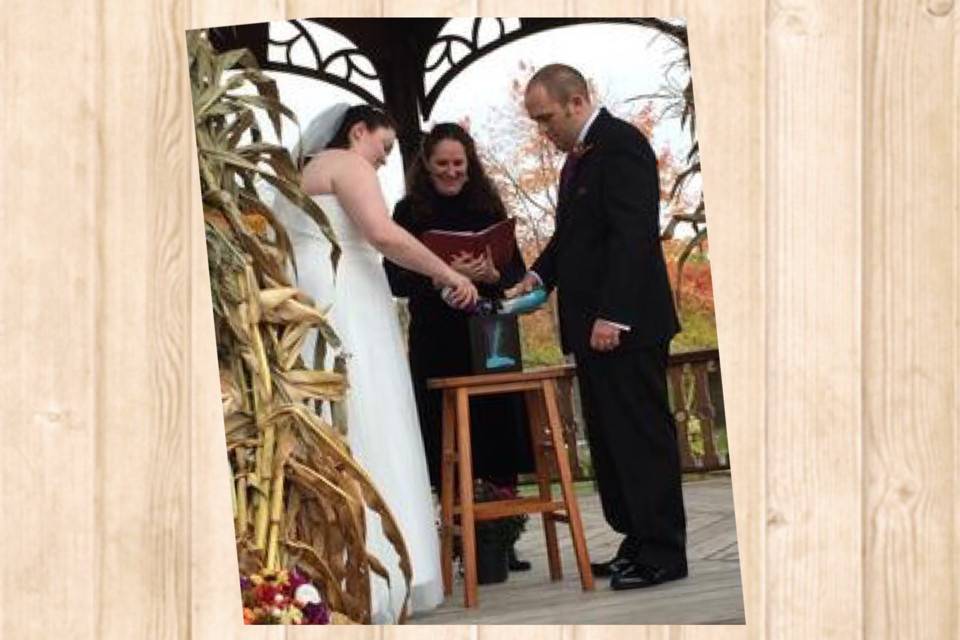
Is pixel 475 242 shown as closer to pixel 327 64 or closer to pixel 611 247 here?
pixel 611 247

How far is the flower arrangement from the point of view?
2.23 m

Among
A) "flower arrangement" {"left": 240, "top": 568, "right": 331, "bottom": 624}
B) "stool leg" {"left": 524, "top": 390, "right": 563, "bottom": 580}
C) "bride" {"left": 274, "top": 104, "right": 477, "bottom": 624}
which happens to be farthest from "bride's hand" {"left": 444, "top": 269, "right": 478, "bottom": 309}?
"flower arrangement" {"left": 240, "top": 568, "right": 331, "bottom": 624}

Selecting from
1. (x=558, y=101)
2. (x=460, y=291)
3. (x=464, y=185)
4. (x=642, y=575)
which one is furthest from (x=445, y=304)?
(x=642, y=575)

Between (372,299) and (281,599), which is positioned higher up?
(372,299)

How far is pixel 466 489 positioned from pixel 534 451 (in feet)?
0.28

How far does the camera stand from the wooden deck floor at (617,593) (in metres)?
2.17

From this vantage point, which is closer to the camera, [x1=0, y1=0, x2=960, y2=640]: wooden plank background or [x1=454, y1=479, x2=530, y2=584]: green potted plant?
[x1=454, y1=479, x2=530, y2=584]: green potted plant

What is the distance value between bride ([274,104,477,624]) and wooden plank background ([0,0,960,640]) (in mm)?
147

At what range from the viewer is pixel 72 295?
2359 mm

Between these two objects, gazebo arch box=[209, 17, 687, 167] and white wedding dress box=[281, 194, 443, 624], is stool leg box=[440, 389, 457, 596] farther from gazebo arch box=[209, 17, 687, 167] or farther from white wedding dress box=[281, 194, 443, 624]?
gazebo arch box=[209, 17, 687, 167]

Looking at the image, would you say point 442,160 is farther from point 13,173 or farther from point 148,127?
point 13,173

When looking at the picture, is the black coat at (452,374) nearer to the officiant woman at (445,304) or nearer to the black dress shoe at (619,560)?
the officiant woman at (445,304)

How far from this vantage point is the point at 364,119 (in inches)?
83.7

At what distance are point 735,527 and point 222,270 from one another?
2.10 feet
